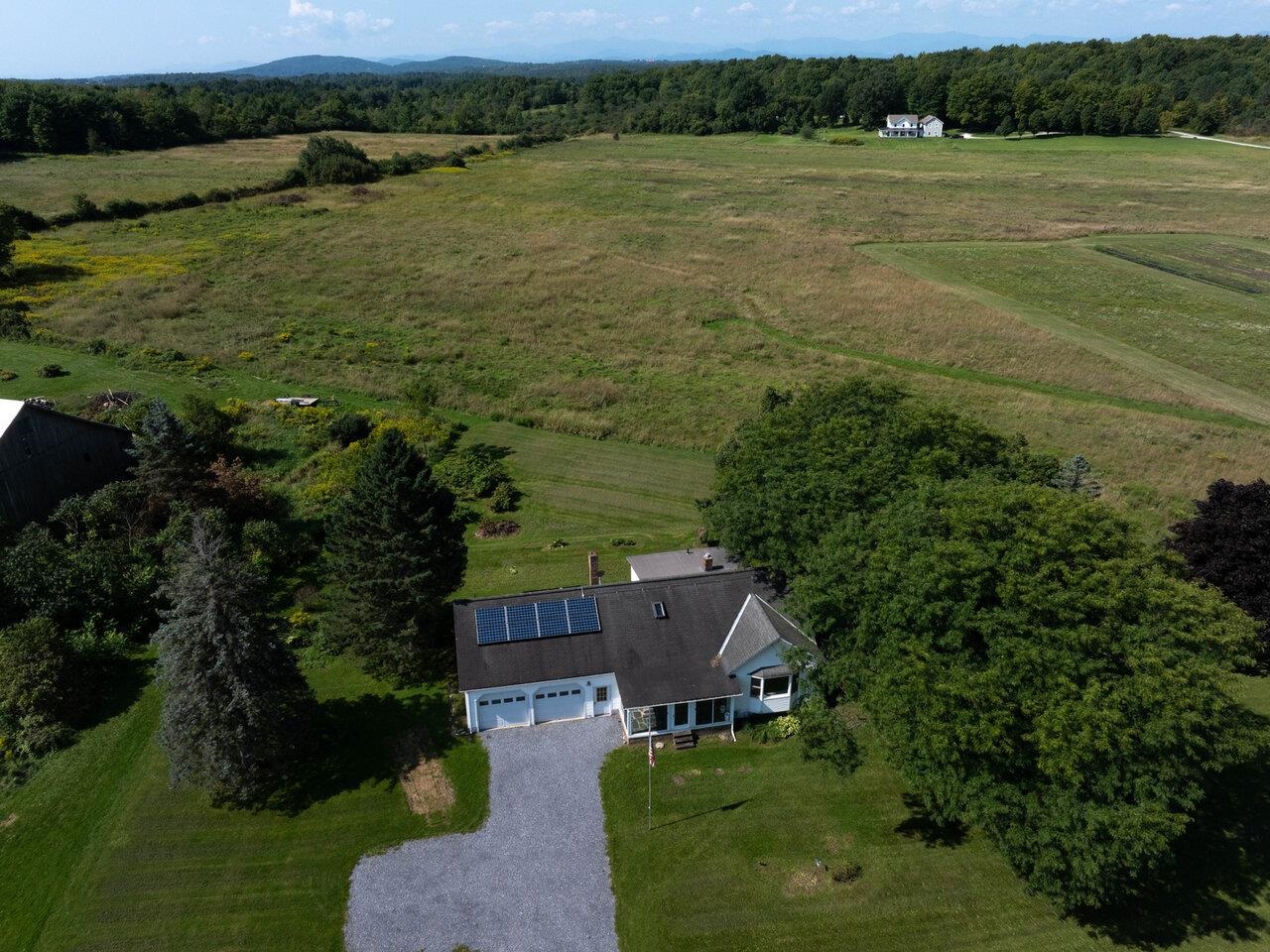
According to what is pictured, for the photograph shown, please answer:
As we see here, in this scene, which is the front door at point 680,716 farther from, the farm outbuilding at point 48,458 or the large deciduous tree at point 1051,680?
the farm outbuilding at point 48,458

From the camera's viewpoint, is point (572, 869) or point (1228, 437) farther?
point (1228, 437)

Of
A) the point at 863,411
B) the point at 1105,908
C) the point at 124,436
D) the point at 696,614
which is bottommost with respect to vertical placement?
the point at 1105,908

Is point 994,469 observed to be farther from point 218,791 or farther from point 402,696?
point 218,791

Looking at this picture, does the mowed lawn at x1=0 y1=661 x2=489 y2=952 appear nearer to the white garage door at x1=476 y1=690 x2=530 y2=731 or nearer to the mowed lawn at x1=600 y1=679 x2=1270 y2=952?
the white garage door at x1=476 y1=690 x2=530 y2=731

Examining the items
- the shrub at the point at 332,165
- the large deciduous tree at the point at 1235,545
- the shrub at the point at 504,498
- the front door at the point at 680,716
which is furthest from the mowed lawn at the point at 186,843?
the shrub at the point at 332,165

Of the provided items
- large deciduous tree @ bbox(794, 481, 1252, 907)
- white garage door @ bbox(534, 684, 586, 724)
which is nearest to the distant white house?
large deciduous tree @ bbox(794, 481, 1252, 907)

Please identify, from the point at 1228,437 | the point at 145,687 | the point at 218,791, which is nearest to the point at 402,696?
the point at 218,791
